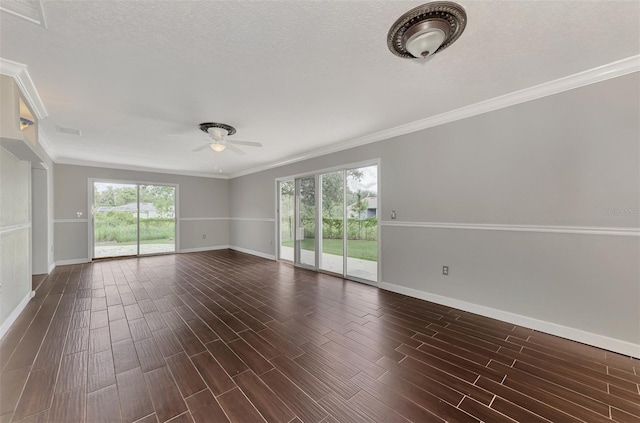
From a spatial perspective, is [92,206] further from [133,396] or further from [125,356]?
[133,396]

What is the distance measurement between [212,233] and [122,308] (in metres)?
5.24

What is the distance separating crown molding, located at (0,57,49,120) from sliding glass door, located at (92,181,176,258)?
4136mm

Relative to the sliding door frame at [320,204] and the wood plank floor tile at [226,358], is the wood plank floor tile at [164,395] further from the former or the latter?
the sliding door frame at [320,204]

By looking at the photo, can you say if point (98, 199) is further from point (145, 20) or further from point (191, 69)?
point (145, 20)

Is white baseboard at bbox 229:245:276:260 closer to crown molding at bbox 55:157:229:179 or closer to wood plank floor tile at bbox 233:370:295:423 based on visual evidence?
crown molding at bbox 55:157:229:179

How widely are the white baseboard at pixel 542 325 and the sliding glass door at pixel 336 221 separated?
1.14 metres

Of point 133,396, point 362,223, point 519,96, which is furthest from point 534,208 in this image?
point 133,396

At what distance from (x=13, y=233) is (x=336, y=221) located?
442 centimetres

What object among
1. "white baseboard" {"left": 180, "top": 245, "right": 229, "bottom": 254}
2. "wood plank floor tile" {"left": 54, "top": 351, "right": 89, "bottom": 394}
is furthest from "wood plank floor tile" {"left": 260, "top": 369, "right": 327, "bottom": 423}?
"white baseboard" {"left": 180, "top": 245, "right": 229, "bottom": 254}

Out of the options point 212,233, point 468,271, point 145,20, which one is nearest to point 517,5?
point 145,20

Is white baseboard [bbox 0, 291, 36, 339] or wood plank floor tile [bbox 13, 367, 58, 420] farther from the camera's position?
white baseboard [bbox 0, 291, 36, 339]

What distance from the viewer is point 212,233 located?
8273 mm

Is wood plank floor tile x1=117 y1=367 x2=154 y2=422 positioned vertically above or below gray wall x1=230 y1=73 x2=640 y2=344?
below

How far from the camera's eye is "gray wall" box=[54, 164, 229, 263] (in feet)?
19.2
